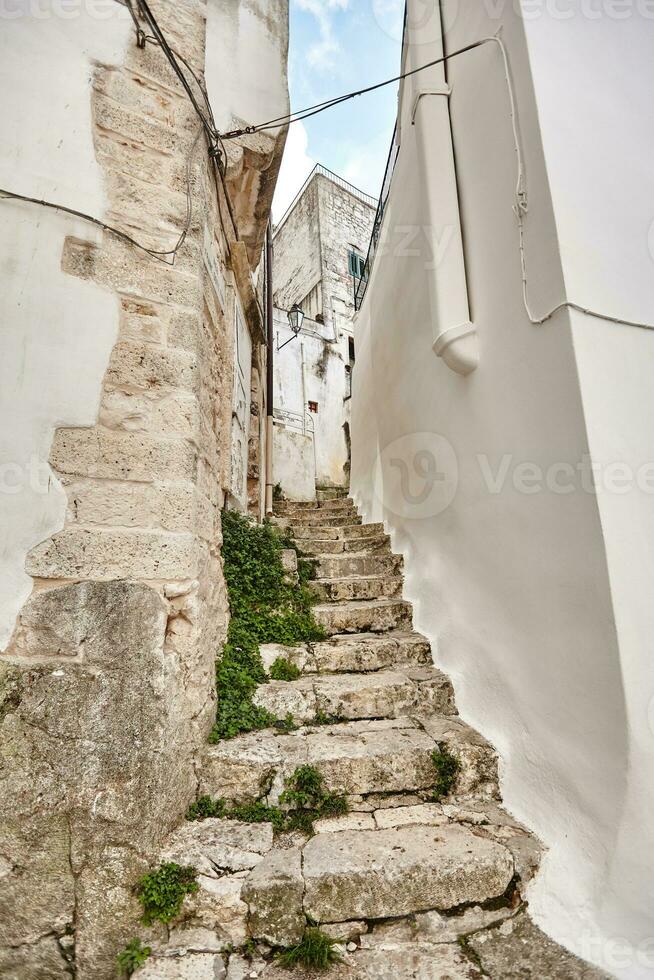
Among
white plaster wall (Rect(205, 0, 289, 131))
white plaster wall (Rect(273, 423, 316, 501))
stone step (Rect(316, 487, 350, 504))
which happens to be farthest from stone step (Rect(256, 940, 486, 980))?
stone step (Rect(316, 487, 350, 504))

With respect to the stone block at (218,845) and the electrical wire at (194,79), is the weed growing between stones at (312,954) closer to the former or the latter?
the stone block at (218,845)

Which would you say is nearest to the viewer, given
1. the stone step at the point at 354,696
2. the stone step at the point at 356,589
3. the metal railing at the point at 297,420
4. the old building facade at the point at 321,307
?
the stone step at the point at 354,696

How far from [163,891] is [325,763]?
764 millimetres

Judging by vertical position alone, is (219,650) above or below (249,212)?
below

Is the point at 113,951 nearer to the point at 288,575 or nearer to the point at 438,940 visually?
the point at 438,940

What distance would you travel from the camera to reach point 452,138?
309 cm

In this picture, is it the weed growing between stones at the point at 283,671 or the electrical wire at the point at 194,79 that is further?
the weed growing between stones at the point at 283,671

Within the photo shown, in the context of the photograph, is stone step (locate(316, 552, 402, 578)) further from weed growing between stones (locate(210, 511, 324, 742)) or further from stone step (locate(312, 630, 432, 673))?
stone step (locate(312, 630, 432, 673))

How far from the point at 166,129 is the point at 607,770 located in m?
3.52

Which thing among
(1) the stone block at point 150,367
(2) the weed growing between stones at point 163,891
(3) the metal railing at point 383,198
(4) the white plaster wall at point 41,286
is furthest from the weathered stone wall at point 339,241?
(2) the weed growing between stones at point 163,891

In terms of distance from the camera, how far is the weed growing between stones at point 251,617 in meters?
2.35

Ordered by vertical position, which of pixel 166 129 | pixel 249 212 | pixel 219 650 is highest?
pixel 249 212

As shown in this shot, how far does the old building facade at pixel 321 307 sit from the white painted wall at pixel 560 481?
10025mm

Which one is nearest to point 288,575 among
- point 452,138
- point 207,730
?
point 207,730
